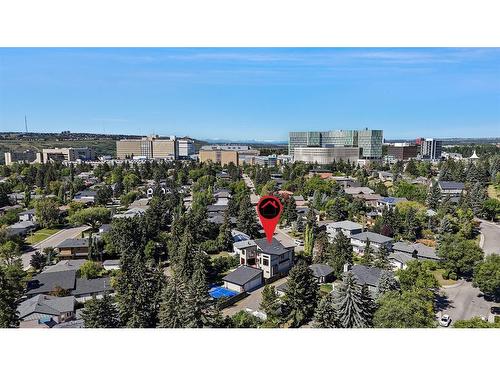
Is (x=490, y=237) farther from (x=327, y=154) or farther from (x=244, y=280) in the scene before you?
(x=327, y=154)

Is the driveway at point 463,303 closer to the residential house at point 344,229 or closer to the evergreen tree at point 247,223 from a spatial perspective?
the residential house at point 344,229

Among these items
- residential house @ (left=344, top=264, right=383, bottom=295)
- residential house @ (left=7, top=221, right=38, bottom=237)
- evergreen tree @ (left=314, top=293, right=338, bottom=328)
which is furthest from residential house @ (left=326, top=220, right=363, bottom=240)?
residential house @ (left=7, top=221, right=38, bottom=237)

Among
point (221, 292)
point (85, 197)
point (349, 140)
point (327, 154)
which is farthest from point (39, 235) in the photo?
point (327, 154)

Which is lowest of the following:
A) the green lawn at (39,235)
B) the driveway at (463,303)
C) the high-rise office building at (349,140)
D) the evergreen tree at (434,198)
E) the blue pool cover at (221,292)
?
the driveway at (463,303)

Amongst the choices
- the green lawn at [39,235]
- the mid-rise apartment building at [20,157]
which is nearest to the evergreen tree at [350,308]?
the green lawn at [39,235]

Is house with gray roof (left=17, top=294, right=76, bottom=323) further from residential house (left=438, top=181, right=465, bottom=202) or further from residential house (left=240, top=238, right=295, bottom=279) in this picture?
residential house (left=438, top=181, right=465, bottom=202)

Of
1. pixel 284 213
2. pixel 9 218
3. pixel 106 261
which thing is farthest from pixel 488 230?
pixel 9 218

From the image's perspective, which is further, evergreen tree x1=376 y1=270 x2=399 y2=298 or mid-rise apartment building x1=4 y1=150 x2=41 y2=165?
mid-rise apartment building x1=4 y1=150 x2=41 y2=165
